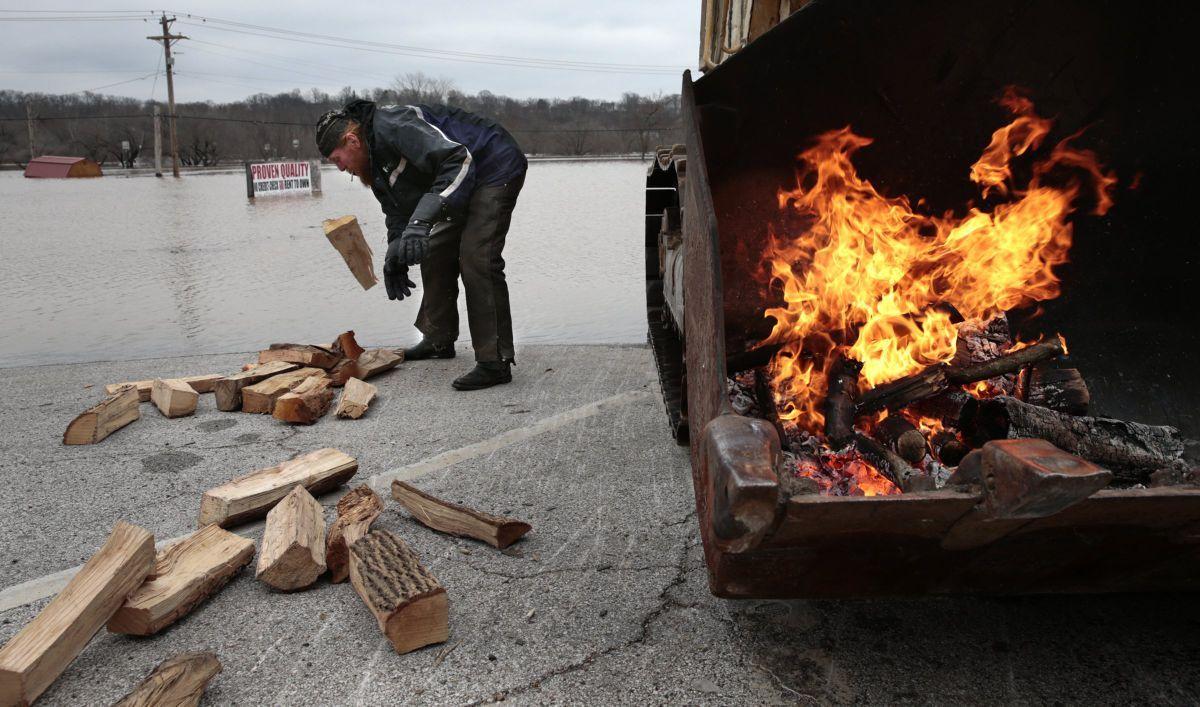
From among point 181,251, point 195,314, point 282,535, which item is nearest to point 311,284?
point 195,314

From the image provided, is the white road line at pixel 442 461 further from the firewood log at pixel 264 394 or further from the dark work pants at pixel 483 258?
the firewood log at pixel 264 394

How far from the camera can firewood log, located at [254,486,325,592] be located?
2570 millimetres

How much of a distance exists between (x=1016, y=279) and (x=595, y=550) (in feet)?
5.98

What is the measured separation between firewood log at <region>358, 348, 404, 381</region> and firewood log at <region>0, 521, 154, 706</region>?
2754mm

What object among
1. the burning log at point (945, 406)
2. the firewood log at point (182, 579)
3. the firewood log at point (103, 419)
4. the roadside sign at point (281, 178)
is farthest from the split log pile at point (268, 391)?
the roadside sign at point (281, 178)

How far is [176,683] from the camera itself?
203 cm

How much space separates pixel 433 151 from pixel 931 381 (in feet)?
9.86

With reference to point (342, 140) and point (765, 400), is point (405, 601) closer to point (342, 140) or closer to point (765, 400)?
point (765, 400)

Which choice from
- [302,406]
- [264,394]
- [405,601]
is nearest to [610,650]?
[405,601]

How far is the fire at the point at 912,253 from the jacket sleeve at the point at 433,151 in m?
2.13

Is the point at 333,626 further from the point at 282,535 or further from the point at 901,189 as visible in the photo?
the point at 901,189

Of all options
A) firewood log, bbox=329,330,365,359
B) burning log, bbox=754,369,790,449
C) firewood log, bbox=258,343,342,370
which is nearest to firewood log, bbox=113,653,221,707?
burning log, bbox=754,369,790,449

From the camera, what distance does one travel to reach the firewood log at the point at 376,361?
5.18 meters

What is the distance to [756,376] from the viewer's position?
122 inches
